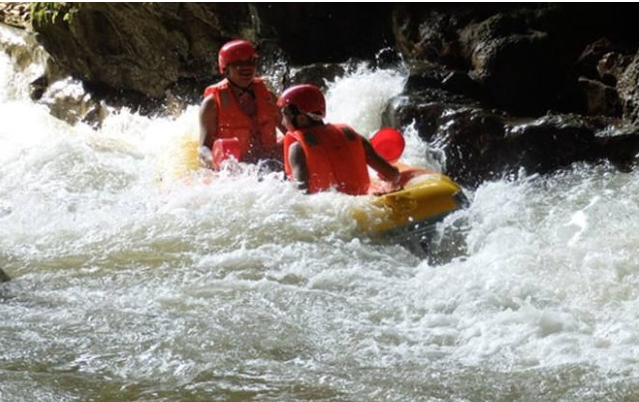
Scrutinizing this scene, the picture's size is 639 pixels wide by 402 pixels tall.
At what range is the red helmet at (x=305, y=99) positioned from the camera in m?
5.70

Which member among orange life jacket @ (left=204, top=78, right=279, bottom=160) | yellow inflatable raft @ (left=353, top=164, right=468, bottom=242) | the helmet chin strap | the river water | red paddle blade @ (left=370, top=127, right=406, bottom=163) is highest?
the helmet chin strap

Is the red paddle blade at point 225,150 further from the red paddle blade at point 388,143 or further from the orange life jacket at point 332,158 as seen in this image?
the red paddle blade at point 388,143

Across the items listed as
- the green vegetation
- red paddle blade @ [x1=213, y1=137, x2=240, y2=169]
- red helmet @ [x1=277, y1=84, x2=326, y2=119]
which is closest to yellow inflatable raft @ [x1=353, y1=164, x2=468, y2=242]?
red helmet @ [x1=277, y1=84, x2=326, y2=119]

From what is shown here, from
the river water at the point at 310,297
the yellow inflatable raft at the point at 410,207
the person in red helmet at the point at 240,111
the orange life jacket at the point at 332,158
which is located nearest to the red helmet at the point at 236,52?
the person in red helmet at the point at 240,111

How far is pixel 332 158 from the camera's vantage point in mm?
5664

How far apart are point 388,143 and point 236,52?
144cm

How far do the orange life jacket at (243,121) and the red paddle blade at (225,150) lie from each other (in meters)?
0.30

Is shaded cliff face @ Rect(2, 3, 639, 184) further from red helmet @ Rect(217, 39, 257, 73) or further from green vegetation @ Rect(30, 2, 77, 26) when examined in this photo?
red helmet @ Rect(217, 39, 257, 73)

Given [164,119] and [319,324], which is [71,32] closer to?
[164,119]

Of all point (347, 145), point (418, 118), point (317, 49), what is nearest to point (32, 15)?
point (317, 49)

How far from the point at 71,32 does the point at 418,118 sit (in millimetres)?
4564

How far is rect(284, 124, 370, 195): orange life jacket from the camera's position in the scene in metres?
5.65

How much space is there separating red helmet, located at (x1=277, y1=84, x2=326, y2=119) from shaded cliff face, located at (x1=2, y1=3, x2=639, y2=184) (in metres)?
1.64

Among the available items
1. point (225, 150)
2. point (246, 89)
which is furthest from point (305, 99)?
point (246, 89)
